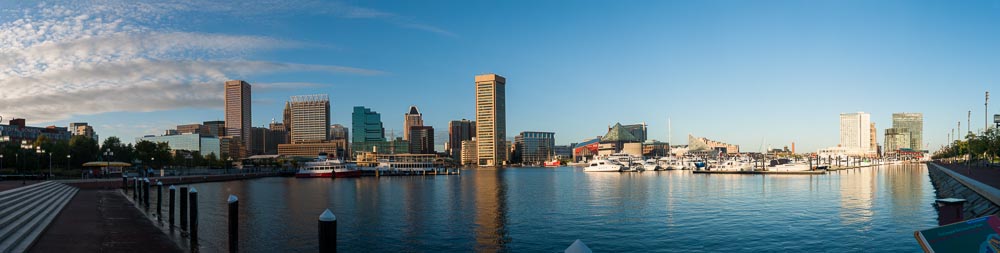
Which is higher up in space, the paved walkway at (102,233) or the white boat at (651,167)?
the paved walkway at (102,233)

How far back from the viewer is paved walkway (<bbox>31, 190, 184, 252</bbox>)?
76.3 feet

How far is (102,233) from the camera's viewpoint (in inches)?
1077

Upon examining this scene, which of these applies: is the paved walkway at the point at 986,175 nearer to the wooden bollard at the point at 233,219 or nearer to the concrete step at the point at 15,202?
the wooden bollard at the point at 233,219

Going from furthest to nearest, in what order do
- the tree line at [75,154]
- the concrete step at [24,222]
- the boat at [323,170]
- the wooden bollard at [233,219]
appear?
the boat at [323,170] < the tree line at [75,154] < the wooden bollard at [233,219] < the concrete step at [24,222]

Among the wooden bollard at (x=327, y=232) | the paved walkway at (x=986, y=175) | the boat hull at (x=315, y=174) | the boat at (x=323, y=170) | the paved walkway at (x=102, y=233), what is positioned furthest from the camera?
the boat at (x=323, y=170)

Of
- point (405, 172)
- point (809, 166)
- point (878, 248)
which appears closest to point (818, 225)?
point (878, 248)

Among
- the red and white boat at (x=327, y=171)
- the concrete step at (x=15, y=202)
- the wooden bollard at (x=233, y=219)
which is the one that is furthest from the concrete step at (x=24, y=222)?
the red and white boat at (x=327, y=171)

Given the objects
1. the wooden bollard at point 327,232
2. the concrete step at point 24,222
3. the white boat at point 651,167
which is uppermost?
the wooden bollard at point 327,232

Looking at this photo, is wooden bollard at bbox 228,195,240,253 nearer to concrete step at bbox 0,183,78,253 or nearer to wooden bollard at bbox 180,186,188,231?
wooden bollard at bbox 180,186,188,231

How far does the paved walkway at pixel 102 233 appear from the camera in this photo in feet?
76.3

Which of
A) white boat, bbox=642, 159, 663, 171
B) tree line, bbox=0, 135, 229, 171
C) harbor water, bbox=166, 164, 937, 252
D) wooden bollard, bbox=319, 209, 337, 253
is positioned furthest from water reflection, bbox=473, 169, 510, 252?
white boat, bbox=642, 159, 663, 171

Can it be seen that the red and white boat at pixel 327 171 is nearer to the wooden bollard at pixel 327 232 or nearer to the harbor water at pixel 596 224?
the harbor water at pixel 596 224

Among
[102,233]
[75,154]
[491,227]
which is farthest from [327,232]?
[75,154]

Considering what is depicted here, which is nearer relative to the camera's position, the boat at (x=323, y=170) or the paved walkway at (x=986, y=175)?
the paved walkway at (x=986, y=175)
